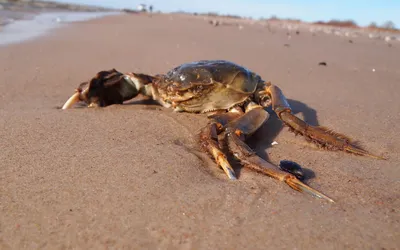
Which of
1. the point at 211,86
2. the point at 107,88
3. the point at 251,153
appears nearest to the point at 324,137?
the point at 251,153

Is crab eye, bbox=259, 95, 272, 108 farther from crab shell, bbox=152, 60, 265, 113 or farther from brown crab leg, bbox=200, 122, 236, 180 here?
brown crab leg, bbox=200, 122, 236, 180

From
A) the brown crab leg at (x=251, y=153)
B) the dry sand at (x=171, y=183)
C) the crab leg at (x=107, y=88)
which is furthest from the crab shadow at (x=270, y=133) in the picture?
the crab leg at (x=107, y=88)

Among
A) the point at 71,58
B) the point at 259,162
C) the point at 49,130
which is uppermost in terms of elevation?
the point at 259,162

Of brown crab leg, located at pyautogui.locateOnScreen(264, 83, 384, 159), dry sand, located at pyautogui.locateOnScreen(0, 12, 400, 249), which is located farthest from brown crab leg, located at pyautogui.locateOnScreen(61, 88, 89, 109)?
brown crab leg, located at pyautogui.locateOnScreen(264, 83, 384, 159)

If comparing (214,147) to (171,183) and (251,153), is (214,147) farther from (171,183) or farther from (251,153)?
(171,183)

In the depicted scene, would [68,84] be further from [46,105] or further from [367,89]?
[367,89]

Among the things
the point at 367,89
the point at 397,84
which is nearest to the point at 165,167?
the point at 367,89
